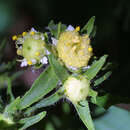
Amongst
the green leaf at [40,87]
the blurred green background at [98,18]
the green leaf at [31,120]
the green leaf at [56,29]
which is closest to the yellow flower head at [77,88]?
the green leaf at [40,87]

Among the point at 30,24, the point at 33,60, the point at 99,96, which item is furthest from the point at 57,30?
the point at 30,24

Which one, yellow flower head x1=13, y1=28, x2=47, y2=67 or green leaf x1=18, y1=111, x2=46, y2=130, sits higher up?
yellow flower head x1=13, y1=28, x2=47, y2=67

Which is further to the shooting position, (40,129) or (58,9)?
(58,9)

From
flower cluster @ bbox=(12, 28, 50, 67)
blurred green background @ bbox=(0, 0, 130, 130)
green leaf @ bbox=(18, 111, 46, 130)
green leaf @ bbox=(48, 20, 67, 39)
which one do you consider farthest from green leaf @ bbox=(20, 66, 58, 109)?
blurred green background @ bbox=(0, 0, 130, 130)

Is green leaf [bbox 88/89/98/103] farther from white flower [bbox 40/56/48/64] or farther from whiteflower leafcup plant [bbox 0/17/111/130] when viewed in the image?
white flower [bbox 40/56/48/64]

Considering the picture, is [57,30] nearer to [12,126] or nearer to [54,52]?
[54,52]

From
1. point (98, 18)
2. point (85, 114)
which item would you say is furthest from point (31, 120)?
point (98, 18)

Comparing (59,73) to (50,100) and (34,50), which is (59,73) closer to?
(50,100)
